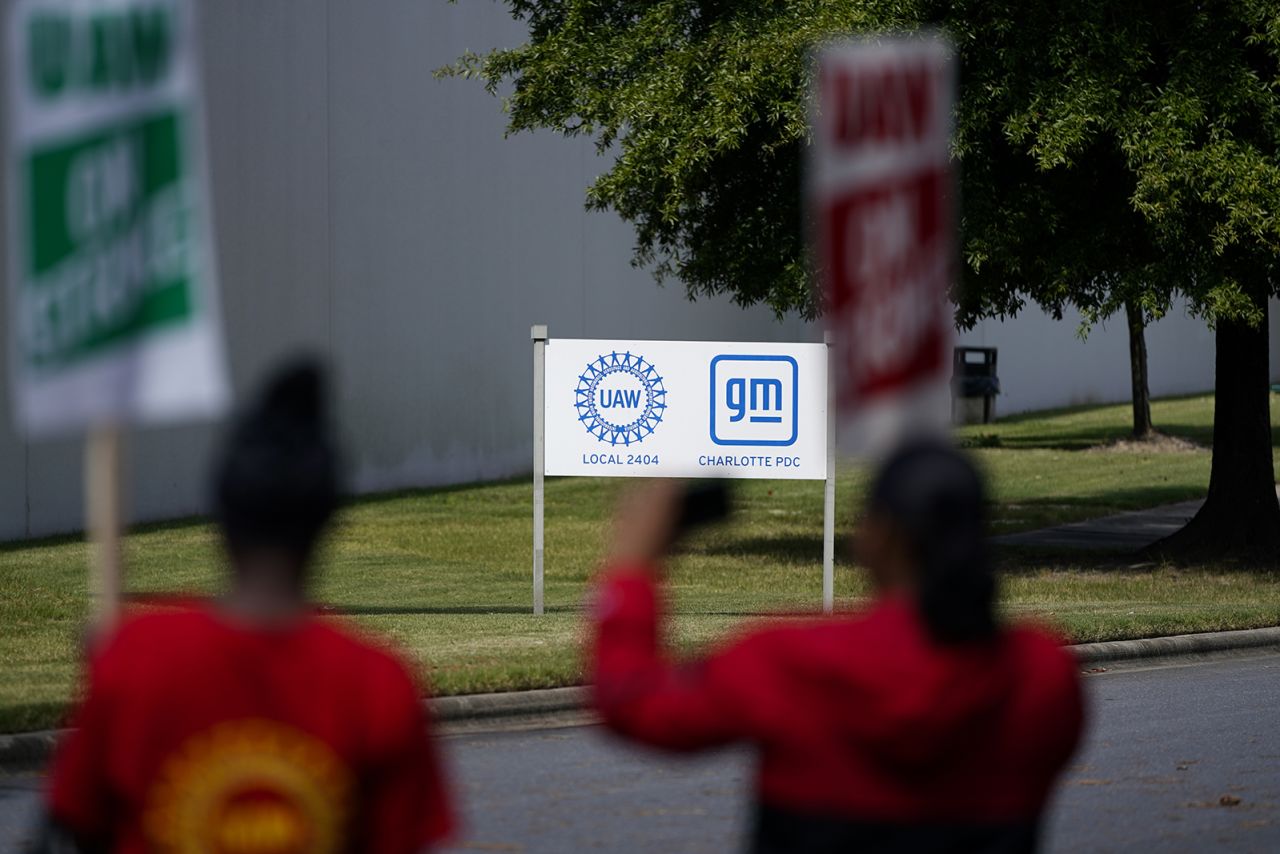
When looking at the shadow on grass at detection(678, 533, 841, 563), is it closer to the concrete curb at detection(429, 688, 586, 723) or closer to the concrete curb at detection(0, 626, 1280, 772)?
the concrete curb at detection(0, 626, 1280, 772)

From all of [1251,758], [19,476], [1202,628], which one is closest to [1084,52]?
[1202,628]

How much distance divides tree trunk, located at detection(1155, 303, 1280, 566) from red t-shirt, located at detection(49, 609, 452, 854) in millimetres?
18255

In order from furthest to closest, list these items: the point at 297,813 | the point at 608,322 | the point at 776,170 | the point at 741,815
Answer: the point at 608,322, the point at 776,170, the point at 741,815, the point at 297,813

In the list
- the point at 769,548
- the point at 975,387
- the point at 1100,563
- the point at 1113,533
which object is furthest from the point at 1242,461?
the point at 975,387

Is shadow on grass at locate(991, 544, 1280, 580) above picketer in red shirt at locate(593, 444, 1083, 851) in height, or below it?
below

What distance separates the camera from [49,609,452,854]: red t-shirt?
9.15ft

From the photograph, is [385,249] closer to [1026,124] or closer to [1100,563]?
[1100,563]

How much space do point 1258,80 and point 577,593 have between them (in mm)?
7527

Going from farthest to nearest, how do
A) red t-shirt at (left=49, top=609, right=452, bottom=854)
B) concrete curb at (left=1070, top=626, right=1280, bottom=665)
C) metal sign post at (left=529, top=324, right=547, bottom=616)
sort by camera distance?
1. metal sign post at (left=529, top=324, right=547, bottom=616)
2. concrete curb at (left=1070, top=626, right=1280, bottom=665)
3. red t-shirt at (left=49, top=609, right=452, bottom=854)

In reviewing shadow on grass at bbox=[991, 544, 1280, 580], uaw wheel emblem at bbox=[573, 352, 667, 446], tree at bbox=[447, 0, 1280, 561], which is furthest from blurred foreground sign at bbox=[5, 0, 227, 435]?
shadow on grass at bbox=[991, 544, 1280, 580]

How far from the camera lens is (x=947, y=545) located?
9.70 ft

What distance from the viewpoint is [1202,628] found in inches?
583

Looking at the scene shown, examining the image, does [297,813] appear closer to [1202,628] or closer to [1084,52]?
[1202,628]

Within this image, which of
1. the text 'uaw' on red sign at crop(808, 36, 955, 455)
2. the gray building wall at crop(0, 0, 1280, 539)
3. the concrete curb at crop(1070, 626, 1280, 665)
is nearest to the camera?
the text 'uaw' on red sign at crop(808, 36, 955, 455)
